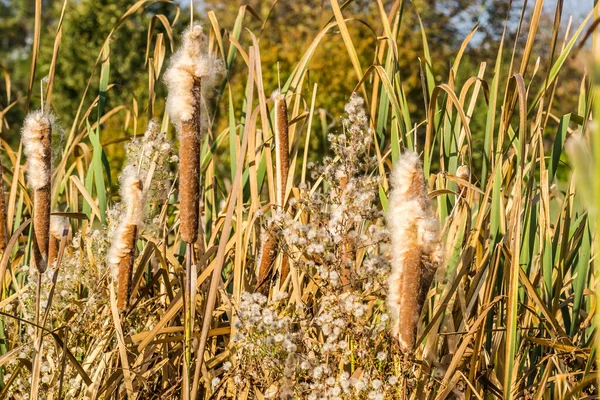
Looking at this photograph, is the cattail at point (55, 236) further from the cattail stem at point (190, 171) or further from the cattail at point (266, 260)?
the cattail stem at point (190, 171)

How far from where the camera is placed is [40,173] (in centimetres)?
157

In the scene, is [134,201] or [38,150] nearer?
[134,201]

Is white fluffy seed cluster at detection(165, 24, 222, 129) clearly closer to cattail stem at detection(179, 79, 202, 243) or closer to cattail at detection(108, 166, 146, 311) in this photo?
cattail stem at detection(179, 79, 202, 243)

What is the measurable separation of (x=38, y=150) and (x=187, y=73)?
1.43 ft

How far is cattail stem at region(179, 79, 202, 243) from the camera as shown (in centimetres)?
133

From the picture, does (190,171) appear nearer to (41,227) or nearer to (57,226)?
(41,227)

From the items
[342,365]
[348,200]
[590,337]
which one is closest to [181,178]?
[348,200]

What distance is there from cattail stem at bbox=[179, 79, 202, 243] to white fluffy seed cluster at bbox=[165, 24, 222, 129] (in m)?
0.01

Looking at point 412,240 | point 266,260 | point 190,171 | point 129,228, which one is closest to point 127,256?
point 129,228

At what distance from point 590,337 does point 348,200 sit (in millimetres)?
774

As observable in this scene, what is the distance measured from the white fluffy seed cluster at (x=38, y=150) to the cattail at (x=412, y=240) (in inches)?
30.7

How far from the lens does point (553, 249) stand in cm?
183

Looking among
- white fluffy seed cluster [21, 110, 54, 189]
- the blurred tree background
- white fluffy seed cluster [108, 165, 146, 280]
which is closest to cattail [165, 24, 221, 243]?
white fluffy seed cluster [108, 165, 146, 280]

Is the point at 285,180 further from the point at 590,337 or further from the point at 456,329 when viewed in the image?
the point at 590,337
